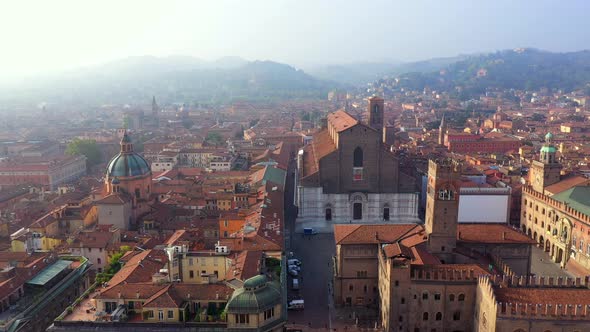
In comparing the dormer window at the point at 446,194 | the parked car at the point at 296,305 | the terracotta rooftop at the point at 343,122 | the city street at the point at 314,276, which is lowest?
the city street at the point at 314,276

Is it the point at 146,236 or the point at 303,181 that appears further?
the point at 303,181

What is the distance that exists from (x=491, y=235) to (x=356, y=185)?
27988 millimetres

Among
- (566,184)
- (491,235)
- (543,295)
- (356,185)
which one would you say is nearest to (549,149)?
(566,184)

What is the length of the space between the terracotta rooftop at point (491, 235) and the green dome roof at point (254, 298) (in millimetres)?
19916

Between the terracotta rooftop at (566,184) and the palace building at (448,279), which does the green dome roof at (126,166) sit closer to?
the palace building at (448,279)

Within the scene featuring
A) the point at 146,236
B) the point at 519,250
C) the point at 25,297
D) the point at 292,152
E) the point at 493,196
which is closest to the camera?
the point at 25,297

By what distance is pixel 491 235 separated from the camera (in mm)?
46375

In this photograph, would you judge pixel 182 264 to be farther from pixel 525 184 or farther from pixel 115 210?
pixel 525 184

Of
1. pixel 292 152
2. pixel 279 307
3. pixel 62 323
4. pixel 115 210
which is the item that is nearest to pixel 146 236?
pixel 115 210

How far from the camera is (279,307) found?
3528cm

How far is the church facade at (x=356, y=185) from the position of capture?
71875mm

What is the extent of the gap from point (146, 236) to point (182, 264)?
16.7m

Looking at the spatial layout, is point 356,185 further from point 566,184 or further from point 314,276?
point 566,184

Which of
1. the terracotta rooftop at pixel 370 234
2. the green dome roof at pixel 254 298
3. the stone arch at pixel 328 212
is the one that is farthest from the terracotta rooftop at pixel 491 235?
the stone arch at pixel 328 212
